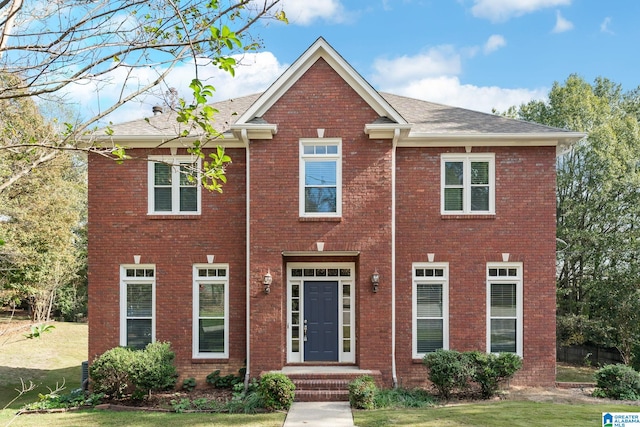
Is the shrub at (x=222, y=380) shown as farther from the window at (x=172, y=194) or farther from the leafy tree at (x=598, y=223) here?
the leafy tree at (x=598, y=223)

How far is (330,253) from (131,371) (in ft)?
17.7

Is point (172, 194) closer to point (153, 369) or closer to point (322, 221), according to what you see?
point (322, 221)

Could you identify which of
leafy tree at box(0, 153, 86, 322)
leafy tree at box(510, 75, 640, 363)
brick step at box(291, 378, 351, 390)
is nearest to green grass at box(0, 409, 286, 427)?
brick step at box(291, 378, 351, 390)

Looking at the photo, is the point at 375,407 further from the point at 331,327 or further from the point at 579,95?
the point at 579,95

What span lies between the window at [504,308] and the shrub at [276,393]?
18.4ft

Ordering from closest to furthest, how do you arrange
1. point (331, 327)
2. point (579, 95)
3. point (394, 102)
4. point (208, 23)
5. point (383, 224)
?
point (208, 23), point (383, 224), point (331, 327), point (394, 102), point (579, 95)

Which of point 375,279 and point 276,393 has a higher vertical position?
point 375,279

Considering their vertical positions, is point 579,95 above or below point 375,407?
above

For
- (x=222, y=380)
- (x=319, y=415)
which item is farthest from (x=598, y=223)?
(x=222, y=380)

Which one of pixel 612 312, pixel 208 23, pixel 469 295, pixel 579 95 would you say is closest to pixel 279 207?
pixel 469 295

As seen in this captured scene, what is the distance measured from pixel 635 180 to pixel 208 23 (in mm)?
19801

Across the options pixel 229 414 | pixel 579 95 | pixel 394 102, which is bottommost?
pixel 229 414

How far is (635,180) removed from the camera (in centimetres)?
1952

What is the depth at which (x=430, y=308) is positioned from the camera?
43.9 feet
